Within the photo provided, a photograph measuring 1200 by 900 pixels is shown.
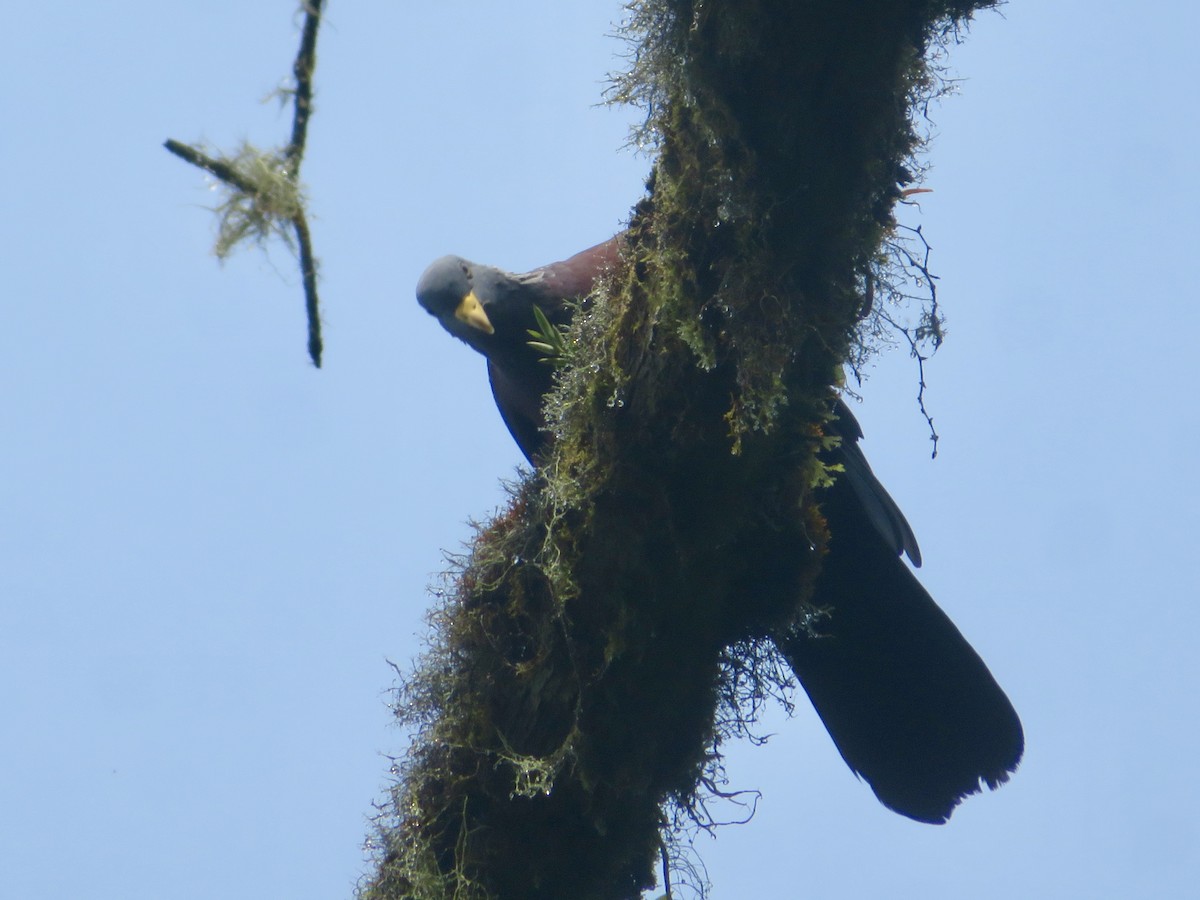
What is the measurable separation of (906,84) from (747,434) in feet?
2.74

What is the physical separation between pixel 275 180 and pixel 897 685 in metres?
2.76

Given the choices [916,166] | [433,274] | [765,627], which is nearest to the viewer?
[916,166]

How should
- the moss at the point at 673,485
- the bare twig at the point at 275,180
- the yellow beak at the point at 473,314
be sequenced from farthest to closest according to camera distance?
the yellow beak at the point at 473,314 < the moss at the point at 673,485 < the bare twig at the point at 275,180

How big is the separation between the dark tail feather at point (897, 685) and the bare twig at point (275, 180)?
7.64ft

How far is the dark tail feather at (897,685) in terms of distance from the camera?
3.75 meters

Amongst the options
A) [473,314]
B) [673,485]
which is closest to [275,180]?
[673,485]

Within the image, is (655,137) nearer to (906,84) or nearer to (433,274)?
(906,84)

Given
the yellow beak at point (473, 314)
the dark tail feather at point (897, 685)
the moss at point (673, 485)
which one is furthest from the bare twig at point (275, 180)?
the yellow beak at point (473, 314)

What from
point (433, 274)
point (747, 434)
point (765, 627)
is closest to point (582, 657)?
point (765, 627)

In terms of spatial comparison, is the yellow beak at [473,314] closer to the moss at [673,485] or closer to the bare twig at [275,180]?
the moss at [673,485]

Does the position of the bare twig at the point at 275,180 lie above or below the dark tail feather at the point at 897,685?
below

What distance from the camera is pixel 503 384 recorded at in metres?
4.77

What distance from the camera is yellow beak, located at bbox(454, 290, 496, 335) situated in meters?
4.47

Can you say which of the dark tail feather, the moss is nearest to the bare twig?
the moss
